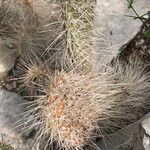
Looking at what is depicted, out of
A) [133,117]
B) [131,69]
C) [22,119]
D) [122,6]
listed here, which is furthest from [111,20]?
[22,119]

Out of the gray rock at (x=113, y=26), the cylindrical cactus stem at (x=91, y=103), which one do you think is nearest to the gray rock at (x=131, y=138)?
the cylindrical cactus stem at (x=91, y=103)

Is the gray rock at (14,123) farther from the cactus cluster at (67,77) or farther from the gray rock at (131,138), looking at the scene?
the gray rock at (131,138)

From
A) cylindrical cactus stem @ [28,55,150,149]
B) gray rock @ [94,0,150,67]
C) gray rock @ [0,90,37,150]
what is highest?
gray rock @ [94,0,150,67]

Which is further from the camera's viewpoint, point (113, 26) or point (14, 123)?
point (14, 123)

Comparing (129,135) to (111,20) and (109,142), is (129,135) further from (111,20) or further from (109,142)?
(111,20)

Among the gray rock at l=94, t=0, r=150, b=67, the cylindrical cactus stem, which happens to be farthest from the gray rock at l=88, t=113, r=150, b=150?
the gray rock at l=94, t=0, r=150, b=67

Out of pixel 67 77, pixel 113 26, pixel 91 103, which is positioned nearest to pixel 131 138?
pixel 91 103

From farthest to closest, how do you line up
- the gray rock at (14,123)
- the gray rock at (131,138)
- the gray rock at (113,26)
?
the gray rock at (14,123) → the gray rock at (113,26) → the gray rock at (131,138)

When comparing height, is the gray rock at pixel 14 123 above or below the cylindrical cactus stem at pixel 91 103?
below

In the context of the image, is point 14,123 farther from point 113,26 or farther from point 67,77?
point 113,26

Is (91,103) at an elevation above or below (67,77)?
below

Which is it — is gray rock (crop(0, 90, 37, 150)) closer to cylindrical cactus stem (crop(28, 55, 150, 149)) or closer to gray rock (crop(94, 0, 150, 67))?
cylindrical cactus stem (crop(28, 55, 150, 149))
